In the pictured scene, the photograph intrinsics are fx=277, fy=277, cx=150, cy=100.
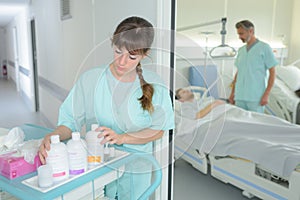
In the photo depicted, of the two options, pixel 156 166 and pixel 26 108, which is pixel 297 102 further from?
pixel 26 108

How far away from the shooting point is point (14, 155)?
0.93 metres

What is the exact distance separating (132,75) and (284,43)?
13.4ft

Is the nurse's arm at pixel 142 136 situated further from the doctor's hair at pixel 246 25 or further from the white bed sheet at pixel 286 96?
the white bed sheet at pixel 286 96

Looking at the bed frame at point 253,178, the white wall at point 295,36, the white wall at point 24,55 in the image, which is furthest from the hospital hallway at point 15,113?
the white wall at point 295,36

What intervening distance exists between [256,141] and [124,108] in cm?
135

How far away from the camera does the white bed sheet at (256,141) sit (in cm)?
173

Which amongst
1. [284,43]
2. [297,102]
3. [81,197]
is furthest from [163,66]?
[284,43]

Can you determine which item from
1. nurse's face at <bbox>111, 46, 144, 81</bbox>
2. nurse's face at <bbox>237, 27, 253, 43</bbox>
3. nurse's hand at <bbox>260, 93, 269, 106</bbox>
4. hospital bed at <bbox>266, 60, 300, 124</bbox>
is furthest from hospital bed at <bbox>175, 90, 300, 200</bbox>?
hospital bed at <bbox>266, 60, 300, 124</bbox>

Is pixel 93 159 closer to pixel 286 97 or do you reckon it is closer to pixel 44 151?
pixel 44 151

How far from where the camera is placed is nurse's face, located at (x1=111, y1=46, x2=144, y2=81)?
92 centimetres

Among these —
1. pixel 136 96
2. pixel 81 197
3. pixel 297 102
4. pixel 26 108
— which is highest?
pixel 136 96

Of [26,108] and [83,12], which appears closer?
[83,12]

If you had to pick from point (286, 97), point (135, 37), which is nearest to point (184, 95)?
point (135, 37)

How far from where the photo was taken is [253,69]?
2.84 meters
